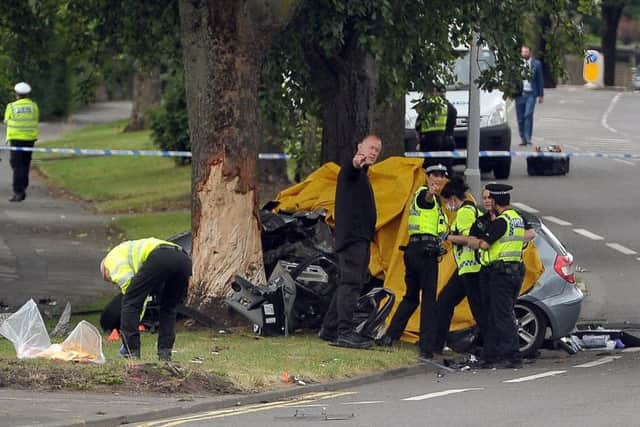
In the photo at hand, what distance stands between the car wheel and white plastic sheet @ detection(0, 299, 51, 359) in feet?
14.3

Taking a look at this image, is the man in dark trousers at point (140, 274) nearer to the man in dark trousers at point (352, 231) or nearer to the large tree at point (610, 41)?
the man in dark trousers at point (352, 231)

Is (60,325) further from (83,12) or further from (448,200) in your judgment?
(83,12)

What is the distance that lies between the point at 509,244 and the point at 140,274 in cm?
334

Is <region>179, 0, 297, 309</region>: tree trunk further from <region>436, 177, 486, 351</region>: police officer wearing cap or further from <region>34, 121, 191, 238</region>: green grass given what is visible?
<region>34, 121, 191, 238</region>: green grass

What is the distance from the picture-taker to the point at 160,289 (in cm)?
1213

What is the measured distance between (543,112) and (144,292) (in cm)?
3035

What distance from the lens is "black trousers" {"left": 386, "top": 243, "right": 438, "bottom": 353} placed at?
44.3ft

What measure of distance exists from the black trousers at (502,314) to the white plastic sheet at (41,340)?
3.42 meters

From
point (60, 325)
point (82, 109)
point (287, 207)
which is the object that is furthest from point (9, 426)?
point (82, 109)

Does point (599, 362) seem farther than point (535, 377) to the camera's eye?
Yes

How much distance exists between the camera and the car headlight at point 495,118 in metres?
25.9

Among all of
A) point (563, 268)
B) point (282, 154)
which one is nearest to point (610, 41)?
point (282, 154)

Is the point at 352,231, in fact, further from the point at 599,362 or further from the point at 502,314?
the point at 599,362

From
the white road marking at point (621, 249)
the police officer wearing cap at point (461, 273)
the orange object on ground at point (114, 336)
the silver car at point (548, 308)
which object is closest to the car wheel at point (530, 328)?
the silver car at point (548, 308)
